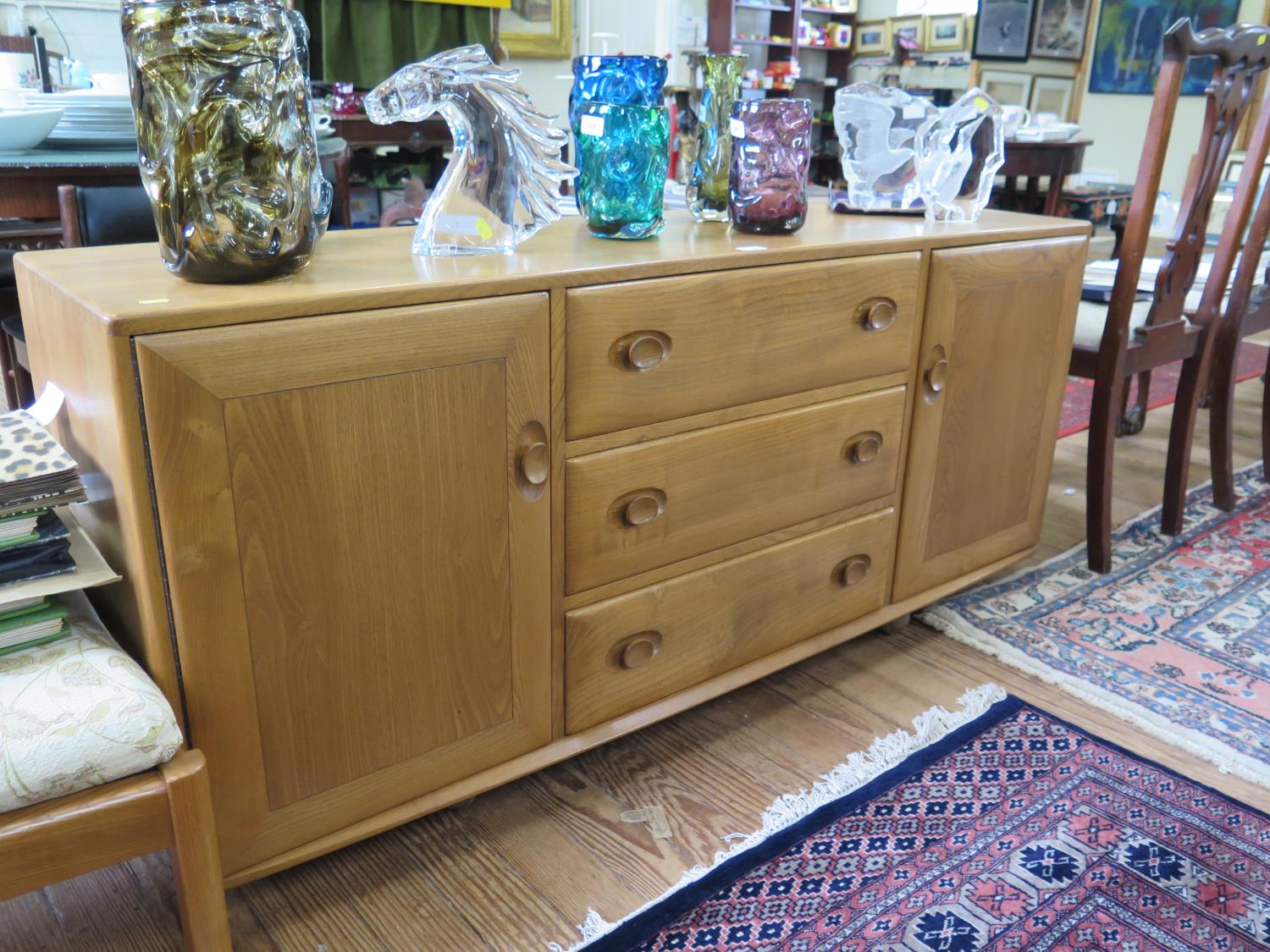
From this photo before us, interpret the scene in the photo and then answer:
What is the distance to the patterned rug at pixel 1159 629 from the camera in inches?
61.4

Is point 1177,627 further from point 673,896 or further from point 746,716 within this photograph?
point 673,896

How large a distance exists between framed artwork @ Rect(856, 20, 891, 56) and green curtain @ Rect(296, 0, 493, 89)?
9.74 feet

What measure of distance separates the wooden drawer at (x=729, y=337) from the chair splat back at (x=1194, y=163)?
0.65 metres

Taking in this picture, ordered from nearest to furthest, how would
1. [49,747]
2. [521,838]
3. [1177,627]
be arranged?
[49,747], [521,838], [1177,627]

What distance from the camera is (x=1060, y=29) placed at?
6.49 metres

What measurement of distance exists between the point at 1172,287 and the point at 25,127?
2.14 m

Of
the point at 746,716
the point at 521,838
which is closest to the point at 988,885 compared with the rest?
the point at 746,716

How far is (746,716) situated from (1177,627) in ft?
2.91

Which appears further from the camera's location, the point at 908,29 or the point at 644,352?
the point at 908,29

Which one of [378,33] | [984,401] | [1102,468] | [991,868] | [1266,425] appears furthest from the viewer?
[378,33]

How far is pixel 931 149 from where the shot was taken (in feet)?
5.24

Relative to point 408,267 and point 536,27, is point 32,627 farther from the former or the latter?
point 536,27

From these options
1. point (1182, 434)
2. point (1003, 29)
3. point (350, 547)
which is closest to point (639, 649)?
point (350, 547)

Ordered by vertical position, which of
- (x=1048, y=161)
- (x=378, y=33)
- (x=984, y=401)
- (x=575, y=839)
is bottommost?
(x=575, y=839)
